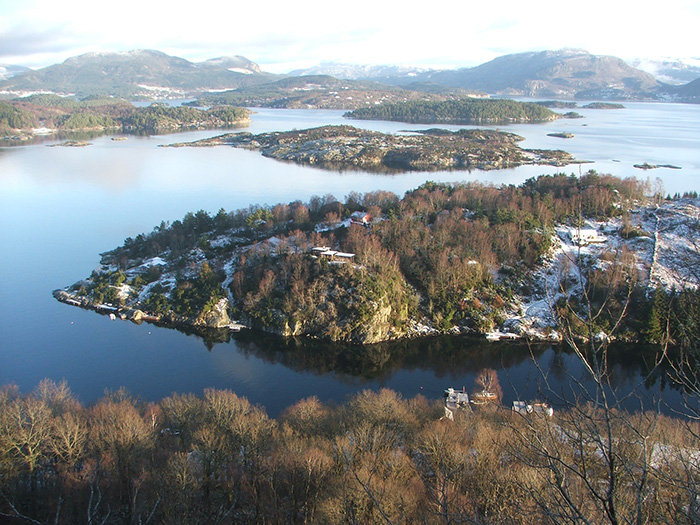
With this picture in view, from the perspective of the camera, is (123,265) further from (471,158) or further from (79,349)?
(471,158)

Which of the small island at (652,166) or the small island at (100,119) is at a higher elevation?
the small island at (100,119)

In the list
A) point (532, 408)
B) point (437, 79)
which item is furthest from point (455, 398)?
point (437, 79)

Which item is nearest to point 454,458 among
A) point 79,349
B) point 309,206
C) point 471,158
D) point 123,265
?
point 79,349

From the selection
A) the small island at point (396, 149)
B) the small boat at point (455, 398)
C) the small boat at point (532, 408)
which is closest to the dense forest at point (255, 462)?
the small boat at point (532, 408)

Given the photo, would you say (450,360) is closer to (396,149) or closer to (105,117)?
(396,149)

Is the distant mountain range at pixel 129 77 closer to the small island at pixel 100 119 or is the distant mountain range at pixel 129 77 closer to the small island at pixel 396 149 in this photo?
the small island at pixel 100 119

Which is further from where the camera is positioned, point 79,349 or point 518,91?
point 518,91
